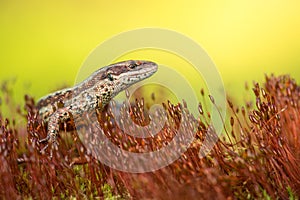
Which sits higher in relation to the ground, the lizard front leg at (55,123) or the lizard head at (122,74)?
the lizard head at (122,74)

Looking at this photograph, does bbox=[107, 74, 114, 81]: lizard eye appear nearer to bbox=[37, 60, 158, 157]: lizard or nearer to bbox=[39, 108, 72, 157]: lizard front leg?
bbox=[37, 60, 158, 157]: lizard

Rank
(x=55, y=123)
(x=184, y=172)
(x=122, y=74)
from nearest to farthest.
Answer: (x=184, y=172)
(x=55, y=123)
(x=122, y=74)

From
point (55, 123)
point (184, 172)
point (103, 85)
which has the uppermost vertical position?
point (103, 85)

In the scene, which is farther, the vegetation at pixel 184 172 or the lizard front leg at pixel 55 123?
the lizard front leg at pixel 55 123

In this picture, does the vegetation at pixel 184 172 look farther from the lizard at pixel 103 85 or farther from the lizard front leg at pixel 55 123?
the lizard at pixel 103 85

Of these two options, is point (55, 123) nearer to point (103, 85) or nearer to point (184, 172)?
point (103, 85)

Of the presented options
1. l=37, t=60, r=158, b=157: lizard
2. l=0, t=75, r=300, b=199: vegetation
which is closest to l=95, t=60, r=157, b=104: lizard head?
l=37, t=60, r=158, b=157: lizard

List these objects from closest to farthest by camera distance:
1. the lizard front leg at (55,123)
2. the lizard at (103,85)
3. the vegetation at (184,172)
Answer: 1. the vegetation at (184,172)
2. the lizard front leg at (55,123)
3. the lizard at (103,85)

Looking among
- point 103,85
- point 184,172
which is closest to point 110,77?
point 103,85

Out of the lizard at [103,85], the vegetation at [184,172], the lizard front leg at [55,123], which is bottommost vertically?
the vegetation at [184,172]

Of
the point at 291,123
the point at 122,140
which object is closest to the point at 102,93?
the point at 122,140

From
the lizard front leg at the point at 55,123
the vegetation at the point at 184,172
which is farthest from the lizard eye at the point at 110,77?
the vegetation at the point at 184,172
